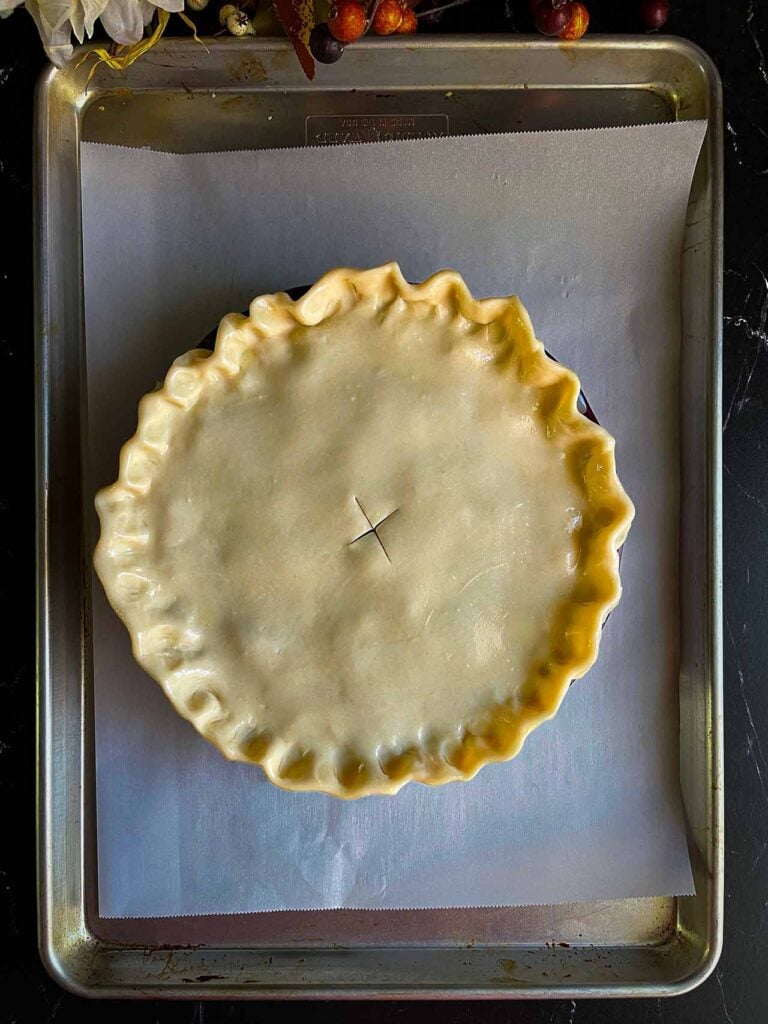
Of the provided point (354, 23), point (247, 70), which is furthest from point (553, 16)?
point (247, 70)

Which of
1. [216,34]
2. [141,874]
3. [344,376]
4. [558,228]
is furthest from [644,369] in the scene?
[141,874]

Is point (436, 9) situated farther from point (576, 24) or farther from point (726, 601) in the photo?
point (726, 601)

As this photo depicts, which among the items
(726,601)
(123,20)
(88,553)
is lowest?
(726,601)

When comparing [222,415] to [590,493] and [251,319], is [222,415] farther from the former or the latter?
[590,493]

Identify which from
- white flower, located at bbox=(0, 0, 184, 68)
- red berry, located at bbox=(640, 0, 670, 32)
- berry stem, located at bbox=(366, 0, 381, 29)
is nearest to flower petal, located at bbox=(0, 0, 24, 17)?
white flower, located at bbox=(0, 0, 184, 68)

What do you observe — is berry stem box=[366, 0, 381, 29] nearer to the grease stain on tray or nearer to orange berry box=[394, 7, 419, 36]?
orange berry box=[394, 7, 419, 36]
